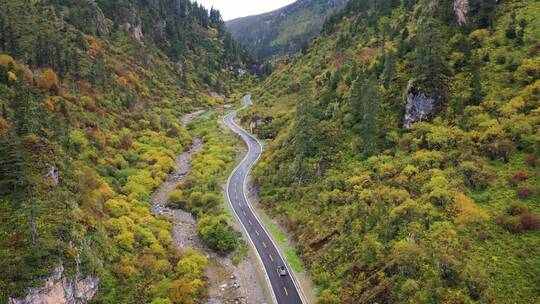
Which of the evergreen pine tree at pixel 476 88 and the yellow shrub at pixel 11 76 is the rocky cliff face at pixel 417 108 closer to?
the evergreen pine tree at pixel 476 88

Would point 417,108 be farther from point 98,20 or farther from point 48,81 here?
point 98,20

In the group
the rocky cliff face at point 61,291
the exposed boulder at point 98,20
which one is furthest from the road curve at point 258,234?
the exposed boulder at point 98,20

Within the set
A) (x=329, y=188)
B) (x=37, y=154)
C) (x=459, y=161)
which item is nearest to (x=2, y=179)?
(x=37, y=154)

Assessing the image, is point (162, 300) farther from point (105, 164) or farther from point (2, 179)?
point (105, 164)

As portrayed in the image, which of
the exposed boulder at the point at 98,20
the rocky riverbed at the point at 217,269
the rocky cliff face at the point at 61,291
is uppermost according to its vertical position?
the exposed boulder at the point at 98,20

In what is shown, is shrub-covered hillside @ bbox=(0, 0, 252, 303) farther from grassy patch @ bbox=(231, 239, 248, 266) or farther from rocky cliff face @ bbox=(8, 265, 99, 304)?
grassy patch @ bbox=(231, 239, 248, 266)

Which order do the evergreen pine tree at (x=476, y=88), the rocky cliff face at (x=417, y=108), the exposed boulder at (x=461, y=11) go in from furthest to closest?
1. the exposed boulder at (x=461, y=11)
2. the rocky cliff face at (x=417, y=108)
3. the evergreen pine tree at (x=476, y=88)

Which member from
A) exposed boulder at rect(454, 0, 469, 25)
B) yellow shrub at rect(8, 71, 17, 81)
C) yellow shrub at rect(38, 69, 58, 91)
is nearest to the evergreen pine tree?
exposed boulder at rect(454, 0, 469, 25)
